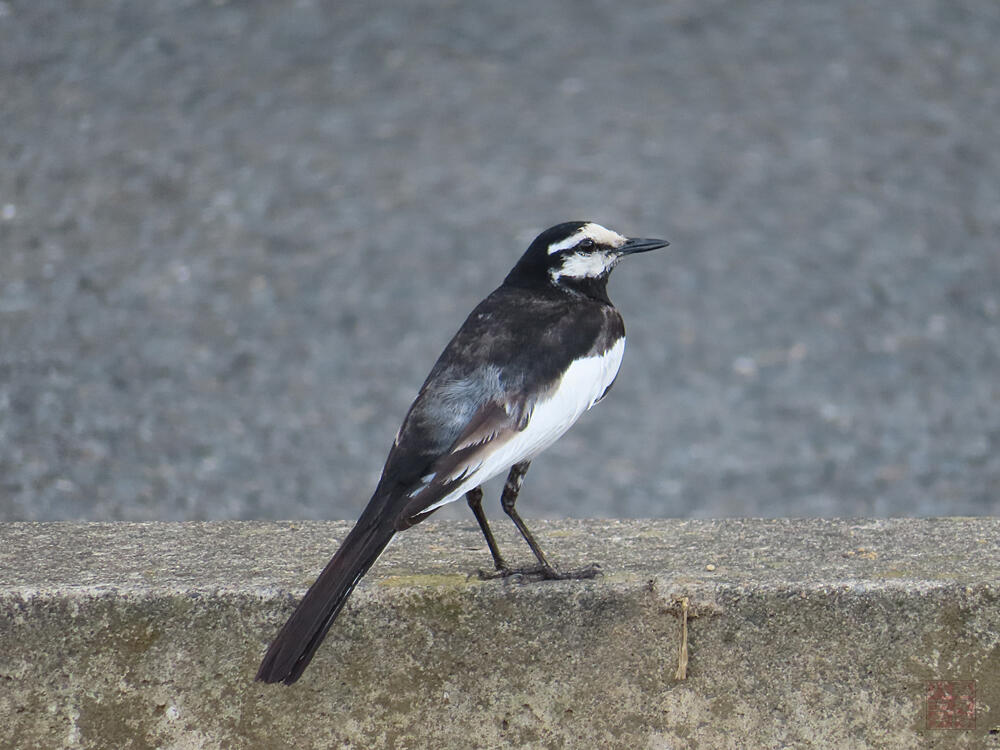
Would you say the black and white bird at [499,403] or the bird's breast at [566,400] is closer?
the black and white bird at [499,403]

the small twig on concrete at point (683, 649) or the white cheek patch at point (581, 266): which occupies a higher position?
the white cheek patch at point (581, 266)

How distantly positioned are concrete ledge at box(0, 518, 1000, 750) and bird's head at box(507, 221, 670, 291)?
0.85 m

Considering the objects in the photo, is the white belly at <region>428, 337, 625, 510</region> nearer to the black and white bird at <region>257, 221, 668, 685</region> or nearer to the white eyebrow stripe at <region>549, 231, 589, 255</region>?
the black and white bird at <region>257, 221, 668, 685</region>

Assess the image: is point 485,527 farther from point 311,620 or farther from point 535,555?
point 311,620

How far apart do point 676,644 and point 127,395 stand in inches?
259

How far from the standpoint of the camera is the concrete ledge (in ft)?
9.25

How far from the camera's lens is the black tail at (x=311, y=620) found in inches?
101

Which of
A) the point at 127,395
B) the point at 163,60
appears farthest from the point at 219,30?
the point at 127,395

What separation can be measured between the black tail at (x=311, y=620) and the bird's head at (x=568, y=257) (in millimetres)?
1044

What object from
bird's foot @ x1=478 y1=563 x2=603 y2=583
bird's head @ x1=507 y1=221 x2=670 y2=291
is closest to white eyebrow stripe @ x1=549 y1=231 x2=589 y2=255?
bird's head @ x1=507 y1=221 x2=670 y2=291

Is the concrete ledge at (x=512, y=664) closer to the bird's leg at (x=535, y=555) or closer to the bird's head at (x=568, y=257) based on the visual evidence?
the bird's leg at (x=535, y=555)

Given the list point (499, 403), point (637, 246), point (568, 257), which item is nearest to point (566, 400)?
point (499, 403)

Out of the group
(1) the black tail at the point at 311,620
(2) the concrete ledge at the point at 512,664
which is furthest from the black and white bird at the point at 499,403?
(2) the concrete ledge at the point at 512,664

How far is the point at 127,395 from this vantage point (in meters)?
8.87
